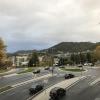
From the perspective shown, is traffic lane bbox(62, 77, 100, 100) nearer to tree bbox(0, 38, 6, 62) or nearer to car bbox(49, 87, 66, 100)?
car bbox(49, 87, 66, 100)

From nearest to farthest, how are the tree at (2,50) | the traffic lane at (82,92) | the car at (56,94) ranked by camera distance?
the car at (56,94) → the traffic lane at (82,92) → the tree at (2,50)

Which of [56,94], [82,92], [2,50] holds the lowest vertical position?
[82,92]

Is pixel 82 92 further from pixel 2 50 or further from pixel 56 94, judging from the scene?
pixel 2 50

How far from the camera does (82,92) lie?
58219 millimetres

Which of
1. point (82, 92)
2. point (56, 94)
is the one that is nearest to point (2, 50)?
point (82, 92)

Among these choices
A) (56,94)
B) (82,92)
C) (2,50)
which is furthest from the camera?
(2,50)

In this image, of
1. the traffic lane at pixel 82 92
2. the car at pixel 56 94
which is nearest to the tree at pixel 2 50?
the traffic lane at pixel 82 92

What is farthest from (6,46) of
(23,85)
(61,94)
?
(61,94)

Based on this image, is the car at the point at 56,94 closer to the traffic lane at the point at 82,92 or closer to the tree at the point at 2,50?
the traffic lane at the point at 82,92

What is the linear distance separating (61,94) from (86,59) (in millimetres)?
130058

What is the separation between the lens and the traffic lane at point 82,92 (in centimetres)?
5278

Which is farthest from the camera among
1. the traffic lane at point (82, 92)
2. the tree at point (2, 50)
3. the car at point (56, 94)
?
the tree at point (2, 50)

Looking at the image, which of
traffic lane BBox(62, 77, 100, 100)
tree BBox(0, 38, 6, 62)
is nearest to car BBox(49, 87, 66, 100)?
traffic lane BBox(62, 77, 100, 100)

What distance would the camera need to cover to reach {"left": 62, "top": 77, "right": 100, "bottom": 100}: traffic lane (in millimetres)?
52778
